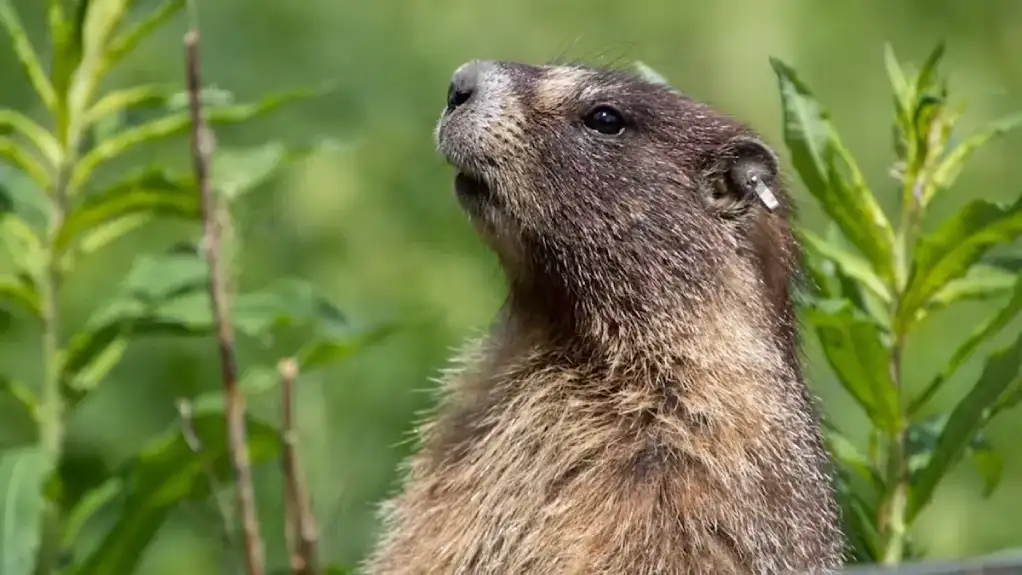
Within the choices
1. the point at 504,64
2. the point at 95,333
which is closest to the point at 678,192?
the point at 504,64

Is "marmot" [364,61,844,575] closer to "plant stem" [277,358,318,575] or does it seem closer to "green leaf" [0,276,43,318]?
"green leaf" [0,276,43,318]

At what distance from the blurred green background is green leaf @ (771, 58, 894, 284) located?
1821 millimetres

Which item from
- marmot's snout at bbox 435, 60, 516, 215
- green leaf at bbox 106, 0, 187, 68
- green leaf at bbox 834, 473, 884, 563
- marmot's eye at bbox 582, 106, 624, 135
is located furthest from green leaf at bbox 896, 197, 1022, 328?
green leaf at bbox 106, 0, 187, 68

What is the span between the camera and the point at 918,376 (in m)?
6.47

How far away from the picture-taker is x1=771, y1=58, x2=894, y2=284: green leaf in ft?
10.8

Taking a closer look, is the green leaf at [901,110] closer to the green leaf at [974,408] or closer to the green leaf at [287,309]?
the green leaf at [974,408]

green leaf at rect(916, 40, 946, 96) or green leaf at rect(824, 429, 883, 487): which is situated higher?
green leaf at rect(916, 40, 946, 96)

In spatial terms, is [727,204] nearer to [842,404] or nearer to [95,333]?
[95,333]

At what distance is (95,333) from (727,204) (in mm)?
1405

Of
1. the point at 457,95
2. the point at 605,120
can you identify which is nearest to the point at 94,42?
the point at 457,95

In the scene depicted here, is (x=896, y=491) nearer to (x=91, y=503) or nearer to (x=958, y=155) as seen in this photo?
(x=958, y=155)

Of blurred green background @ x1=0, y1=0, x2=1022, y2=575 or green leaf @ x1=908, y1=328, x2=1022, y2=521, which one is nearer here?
green leaf @ x1=908, y1=328, x2=1022, y2=521

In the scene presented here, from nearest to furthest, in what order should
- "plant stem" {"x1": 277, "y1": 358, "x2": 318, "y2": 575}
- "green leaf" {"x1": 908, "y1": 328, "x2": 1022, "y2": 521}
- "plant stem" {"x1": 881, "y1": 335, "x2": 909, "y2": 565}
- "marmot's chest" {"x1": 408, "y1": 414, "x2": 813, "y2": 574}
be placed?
"plant stem" {"x1": 277, "y1": 358, "x2": 318, "y2": 575}, "marmot's chest" {"x1": 408, "y1": 414, "x2": 813, "y2": 574}, "green leaf" {"x1": 908, "y1": 328, "x2": 1022, "y2": 521}, "plant stem" {"x1": 881, "y1": 335, "x2": 909, "y2": 565}

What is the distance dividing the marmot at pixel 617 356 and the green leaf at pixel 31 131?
910 mm
